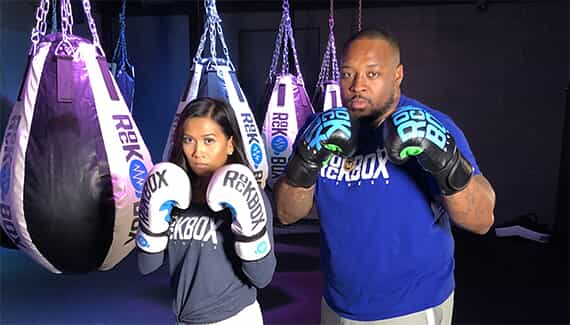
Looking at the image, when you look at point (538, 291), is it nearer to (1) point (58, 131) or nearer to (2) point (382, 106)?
(2) point (382, 106)

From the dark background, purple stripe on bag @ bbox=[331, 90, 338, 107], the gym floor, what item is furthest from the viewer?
the dark background

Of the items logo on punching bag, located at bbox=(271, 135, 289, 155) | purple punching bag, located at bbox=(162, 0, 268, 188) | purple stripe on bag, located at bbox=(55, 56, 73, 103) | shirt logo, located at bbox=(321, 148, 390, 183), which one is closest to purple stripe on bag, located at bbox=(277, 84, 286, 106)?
logo on punching bag, located at bbox=(271, 135, 289, 155)

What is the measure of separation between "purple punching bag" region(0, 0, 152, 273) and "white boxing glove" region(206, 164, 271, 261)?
43 cm

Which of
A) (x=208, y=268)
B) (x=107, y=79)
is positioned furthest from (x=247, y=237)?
(x=107, y=79)

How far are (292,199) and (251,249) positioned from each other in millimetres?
174

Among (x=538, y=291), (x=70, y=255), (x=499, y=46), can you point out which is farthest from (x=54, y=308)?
(x=499, y=46)

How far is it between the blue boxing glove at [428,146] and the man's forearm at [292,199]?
9.7 inches

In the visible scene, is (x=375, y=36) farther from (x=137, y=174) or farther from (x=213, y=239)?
(x=137, y=174)

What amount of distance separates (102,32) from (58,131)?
355cm

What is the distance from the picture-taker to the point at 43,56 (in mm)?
1529

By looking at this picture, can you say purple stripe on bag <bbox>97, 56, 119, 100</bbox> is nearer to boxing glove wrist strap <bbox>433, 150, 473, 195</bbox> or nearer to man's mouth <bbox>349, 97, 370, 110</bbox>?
man's mouth <bbox>349, 97, 370, 110</bbox>

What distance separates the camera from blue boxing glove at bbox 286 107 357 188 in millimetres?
1194

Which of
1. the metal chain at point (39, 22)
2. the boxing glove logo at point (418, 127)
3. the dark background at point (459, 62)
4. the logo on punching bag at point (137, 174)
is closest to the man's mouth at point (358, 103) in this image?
the boxing glove logo at point (418, 127)

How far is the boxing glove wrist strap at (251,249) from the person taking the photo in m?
1.21
